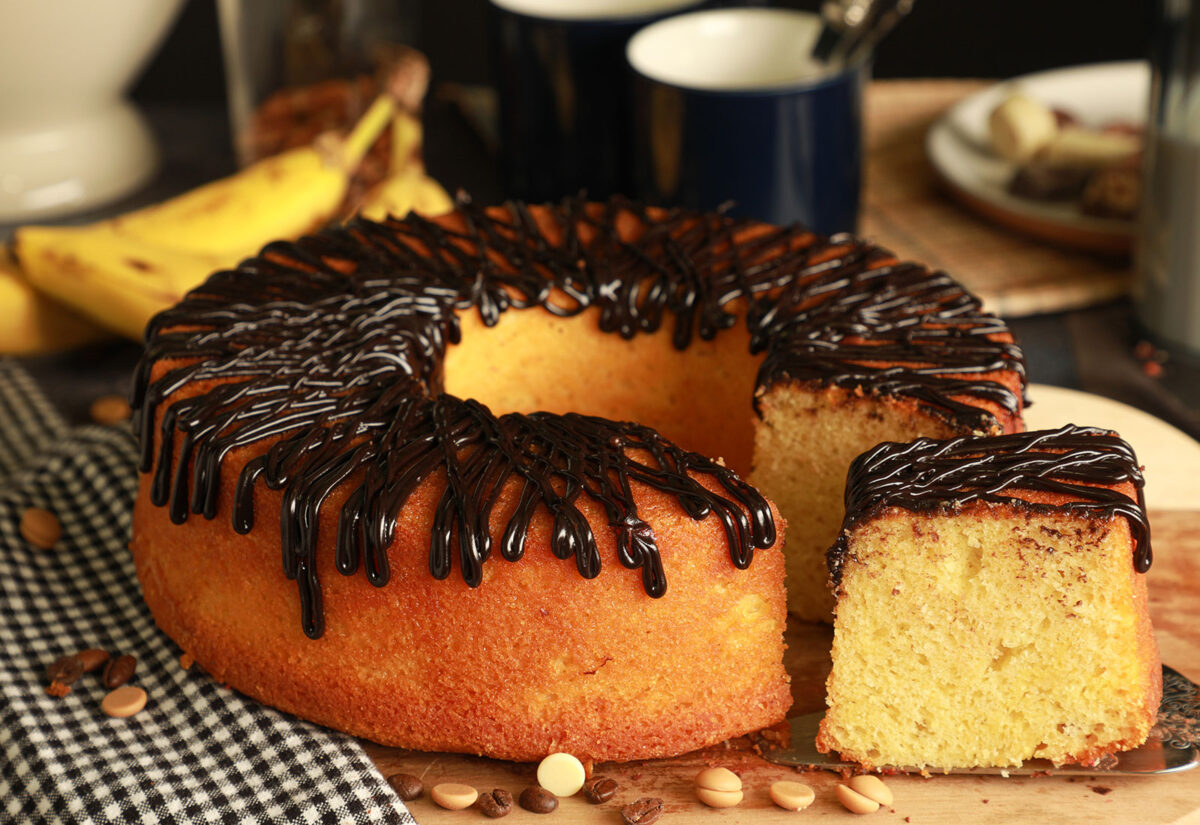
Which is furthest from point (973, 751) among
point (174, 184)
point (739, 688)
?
point (174, 184)

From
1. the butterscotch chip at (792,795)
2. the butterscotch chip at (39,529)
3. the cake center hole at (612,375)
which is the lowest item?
the butterscotch chip at (792,795)

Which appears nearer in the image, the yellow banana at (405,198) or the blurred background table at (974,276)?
the blurred background table at (974,276)

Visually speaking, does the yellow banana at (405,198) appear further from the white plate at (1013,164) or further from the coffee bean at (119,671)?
the coffee bean at (119,671)

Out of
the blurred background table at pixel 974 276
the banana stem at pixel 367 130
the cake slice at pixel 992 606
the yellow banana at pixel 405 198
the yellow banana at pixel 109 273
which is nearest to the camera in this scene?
the cake slice at pixel 992 606

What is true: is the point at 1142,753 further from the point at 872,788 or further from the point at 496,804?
the point at 496,804

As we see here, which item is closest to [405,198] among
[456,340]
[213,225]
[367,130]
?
[367,130]

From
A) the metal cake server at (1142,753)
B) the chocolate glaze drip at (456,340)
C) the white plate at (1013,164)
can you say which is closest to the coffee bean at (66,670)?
the chocolate glaze drip at (456,340)

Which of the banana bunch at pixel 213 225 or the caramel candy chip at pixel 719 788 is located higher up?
the banana bunch at pixel 213 225
